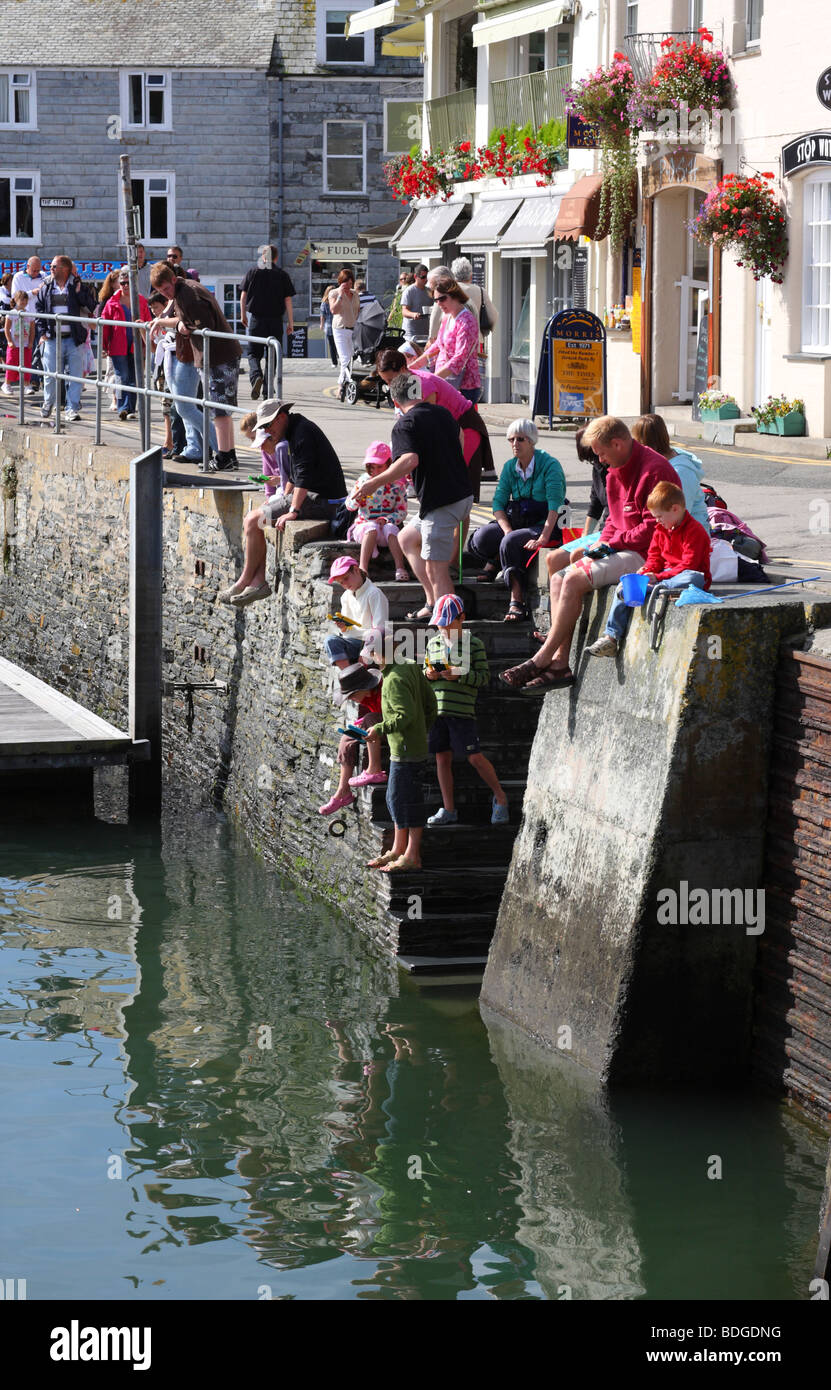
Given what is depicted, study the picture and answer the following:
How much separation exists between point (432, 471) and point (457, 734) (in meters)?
1.61

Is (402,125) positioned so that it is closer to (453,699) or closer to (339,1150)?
(453,699)

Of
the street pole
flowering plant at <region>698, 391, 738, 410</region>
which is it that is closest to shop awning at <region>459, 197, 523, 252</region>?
flowering plant at <region>698, 391, 738, 410</region>

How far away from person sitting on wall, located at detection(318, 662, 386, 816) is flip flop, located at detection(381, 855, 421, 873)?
0.56 meters

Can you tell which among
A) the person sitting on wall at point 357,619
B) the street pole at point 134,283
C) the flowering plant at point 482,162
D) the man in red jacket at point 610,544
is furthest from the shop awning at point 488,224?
the man in red jacket at point 610,544

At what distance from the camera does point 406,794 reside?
1158cm

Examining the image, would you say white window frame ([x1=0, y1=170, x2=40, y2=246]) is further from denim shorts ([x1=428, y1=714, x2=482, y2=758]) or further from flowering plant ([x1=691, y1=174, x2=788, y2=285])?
denim shorts ([x1=428, y1=714, x2=482, y2=758])

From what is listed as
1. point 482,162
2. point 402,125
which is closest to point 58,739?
point 482,162

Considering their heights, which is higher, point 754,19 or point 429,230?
point 754,19

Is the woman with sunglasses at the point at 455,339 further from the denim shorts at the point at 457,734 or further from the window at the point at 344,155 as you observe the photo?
the window at the point at 344,155

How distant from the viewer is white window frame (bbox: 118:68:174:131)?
147ft

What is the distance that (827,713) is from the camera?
8.88 metres

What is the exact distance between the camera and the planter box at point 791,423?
68.0 ft

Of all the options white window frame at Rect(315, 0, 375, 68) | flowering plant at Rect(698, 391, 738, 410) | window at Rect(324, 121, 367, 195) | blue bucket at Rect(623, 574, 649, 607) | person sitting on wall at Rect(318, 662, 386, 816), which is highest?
white window frame at Rect(315, 0, 375, 68)

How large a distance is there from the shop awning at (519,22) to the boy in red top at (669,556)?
19505 millimetres
